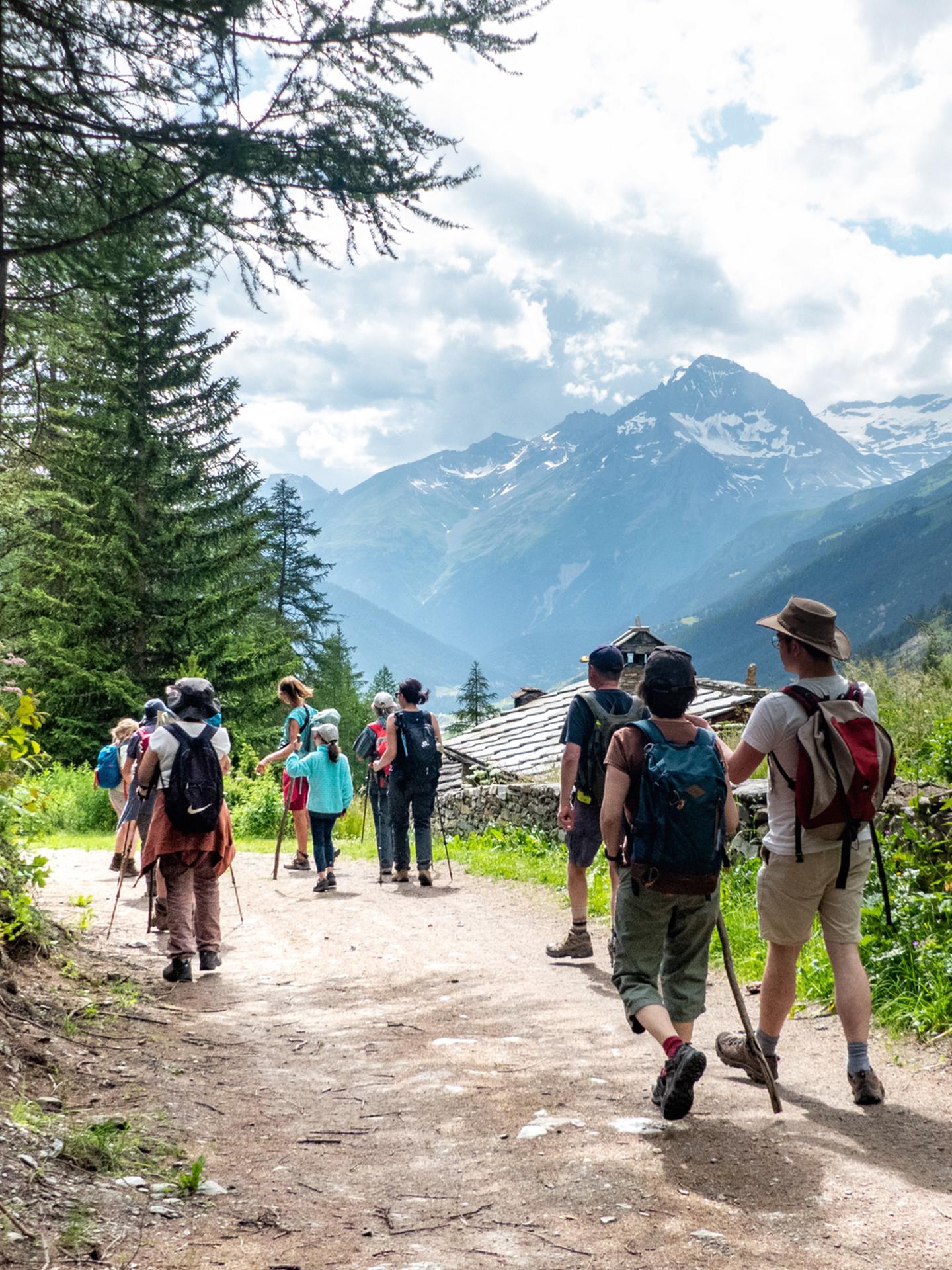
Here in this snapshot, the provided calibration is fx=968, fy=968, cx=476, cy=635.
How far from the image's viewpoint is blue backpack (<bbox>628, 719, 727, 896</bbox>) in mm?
3994

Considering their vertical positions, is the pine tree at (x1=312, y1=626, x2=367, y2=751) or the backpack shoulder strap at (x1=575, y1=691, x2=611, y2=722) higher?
the pine tree at (x1=312, y1=626, x2=367, y2=751)

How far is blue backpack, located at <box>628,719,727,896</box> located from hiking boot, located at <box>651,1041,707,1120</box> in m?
0.62

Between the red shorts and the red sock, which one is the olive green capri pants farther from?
the red shorts

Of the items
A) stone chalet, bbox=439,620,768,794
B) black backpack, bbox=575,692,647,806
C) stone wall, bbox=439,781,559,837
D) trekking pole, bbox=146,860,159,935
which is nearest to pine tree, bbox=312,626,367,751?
stone chalet, bbox=439,620,768,794

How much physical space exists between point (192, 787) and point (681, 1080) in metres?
3.94

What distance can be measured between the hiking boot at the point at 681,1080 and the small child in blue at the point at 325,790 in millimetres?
6666

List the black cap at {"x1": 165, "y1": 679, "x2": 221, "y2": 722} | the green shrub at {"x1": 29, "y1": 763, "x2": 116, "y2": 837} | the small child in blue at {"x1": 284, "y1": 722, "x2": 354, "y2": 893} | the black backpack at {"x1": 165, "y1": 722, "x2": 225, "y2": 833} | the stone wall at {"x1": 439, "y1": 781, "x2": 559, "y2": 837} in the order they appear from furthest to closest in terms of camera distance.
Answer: the green shrub at {"x1": 29, "y1": 763, "x2": 116, "y2": 837} < the stone wall at {"x1": 439, "y1": 781, "x2": 559, "y2": 837} < the small child in blue at {"x1": 284, "y1": 722, "x2": 354, "y2": 893} < the black cap at {"x1": 165, "y1": 679, "x2": 221, "y2": 722} < the black backpack at {"x1": 165, "y1": 722, "x2": 225, "y2": 833}

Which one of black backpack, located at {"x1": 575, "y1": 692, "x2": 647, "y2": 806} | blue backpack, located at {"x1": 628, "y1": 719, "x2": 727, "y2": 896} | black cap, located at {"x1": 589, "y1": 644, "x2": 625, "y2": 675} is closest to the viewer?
blue backpack, located at {"x1": 628, "y1": 719, "x2": 727, "y2": 896}

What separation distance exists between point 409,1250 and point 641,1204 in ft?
2.63

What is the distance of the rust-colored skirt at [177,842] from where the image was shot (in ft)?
21.4

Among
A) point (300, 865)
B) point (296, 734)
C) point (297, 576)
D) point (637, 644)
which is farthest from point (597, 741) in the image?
point (297, 576)

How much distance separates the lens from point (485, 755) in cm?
2509

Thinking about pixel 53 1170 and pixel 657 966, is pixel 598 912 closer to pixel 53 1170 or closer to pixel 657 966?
pixel 657 966

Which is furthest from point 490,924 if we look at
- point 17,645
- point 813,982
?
point 17,645
